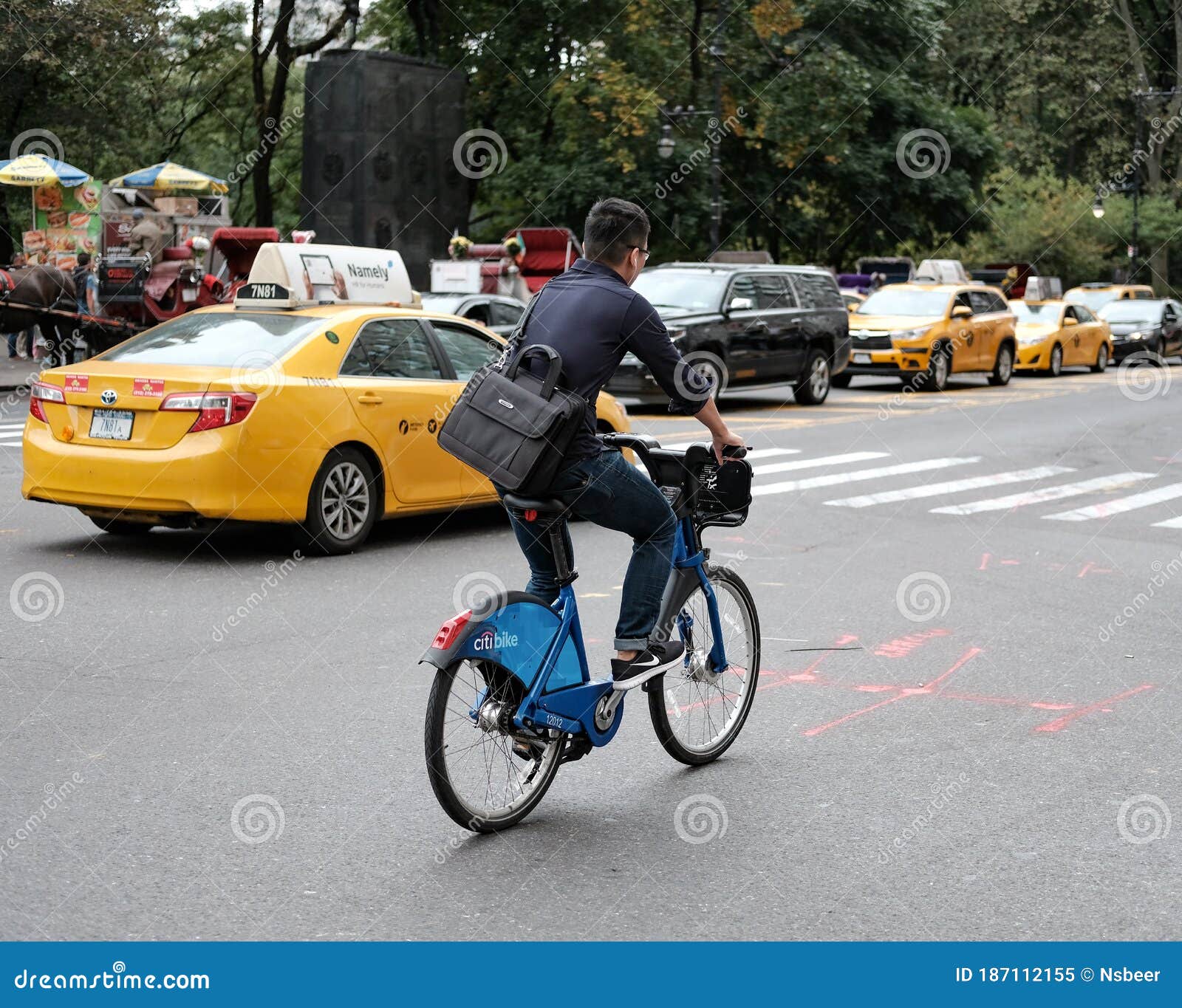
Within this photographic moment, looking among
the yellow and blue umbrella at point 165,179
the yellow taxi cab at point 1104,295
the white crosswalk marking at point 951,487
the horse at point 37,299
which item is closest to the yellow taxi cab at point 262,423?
the white crosswalk marking at point 951,487

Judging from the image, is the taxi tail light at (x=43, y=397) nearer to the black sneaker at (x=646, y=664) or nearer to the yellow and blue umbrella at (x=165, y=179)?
the black sneaker at (x=646, y=664)

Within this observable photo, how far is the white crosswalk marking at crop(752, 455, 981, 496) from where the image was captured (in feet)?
44.5

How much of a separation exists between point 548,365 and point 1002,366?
2488 cm

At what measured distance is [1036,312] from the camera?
109 feet

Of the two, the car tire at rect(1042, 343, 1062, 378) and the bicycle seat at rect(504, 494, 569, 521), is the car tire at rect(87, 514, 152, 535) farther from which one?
the car tire at rect(1042, 343, 1062, 378)

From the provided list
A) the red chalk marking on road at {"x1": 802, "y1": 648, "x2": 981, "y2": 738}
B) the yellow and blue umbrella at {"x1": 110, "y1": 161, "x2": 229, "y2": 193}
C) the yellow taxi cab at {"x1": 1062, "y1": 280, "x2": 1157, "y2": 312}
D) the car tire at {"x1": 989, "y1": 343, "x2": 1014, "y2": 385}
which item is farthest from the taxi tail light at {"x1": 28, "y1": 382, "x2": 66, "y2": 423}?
the yellow taxi cab at {"x1": 1062, "y1": 280, "x2": 1157, "y2": 312}

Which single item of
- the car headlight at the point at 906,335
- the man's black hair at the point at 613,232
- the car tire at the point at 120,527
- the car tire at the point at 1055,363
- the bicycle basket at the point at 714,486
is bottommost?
the car tire at the point at 1055,363

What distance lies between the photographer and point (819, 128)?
38.4 meters

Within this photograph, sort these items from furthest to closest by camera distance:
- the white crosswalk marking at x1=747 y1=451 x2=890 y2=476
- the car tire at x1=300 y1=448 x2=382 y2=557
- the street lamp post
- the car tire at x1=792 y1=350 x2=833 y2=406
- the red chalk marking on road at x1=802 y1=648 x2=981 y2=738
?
the street lamp post
the car tire at x1=792 y1=350 x2=833 y2=406
the white crosswalk marking at x1=747 y1=451 x2=890 y2=476
the car tire at x1=300 y1=448 x2=382 y2=557
the red chalk marking on road at x1=802 y1=648 x2=981 y2=738

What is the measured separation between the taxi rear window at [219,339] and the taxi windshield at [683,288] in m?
11.9

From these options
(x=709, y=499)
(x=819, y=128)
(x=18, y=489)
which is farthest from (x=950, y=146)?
(x=709, y=499)

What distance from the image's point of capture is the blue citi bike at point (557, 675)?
15.6ft

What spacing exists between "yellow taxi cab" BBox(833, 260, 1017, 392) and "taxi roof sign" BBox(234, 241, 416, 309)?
11.8 m

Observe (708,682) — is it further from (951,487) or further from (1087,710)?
(951,487)
